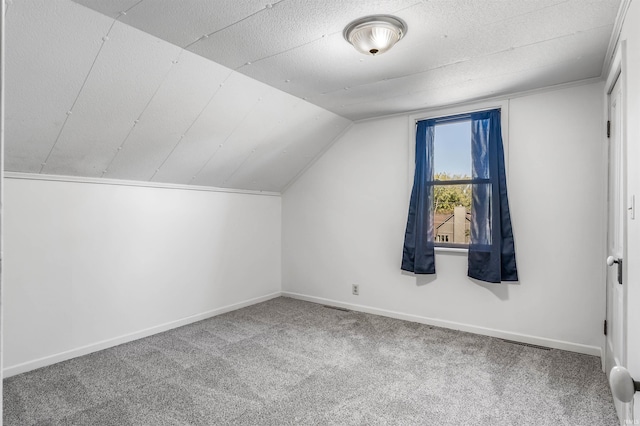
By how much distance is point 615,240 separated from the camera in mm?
2381

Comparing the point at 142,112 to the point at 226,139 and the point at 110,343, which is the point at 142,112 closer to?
the point at 226,139

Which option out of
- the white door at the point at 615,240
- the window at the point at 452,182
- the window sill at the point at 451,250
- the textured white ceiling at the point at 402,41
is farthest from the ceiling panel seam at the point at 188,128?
the white door at the point at 615,240

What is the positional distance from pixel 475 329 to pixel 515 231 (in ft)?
3.11

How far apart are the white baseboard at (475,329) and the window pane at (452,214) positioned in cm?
78

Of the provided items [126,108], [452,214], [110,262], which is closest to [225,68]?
[126,108]

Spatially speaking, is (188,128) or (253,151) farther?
(253,151)

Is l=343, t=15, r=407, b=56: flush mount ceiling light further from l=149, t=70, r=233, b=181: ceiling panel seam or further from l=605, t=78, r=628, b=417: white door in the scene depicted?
l=605, t=78, r=628, b=417: white door

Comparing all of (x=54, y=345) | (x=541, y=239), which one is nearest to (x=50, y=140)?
(x=54, y=345)

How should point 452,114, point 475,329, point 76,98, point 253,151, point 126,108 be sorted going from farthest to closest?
point 253,151
point 452,114
point 475,329
point 126,108
point 76,98

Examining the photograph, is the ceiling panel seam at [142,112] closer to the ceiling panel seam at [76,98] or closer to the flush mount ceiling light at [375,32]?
the ceiling panel seam at [76,98]

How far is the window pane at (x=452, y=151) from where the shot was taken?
360 centimetres

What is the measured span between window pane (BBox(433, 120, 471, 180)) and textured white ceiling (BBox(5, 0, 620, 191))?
0.37 meters

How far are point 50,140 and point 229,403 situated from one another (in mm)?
2025

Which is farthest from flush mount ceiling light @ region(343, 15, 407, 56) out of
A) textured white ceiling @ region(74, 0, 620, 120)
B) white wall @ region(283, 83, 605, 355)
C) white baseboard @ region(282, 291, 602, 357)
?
white baseboard @ region(282, 291, 602, 357)
